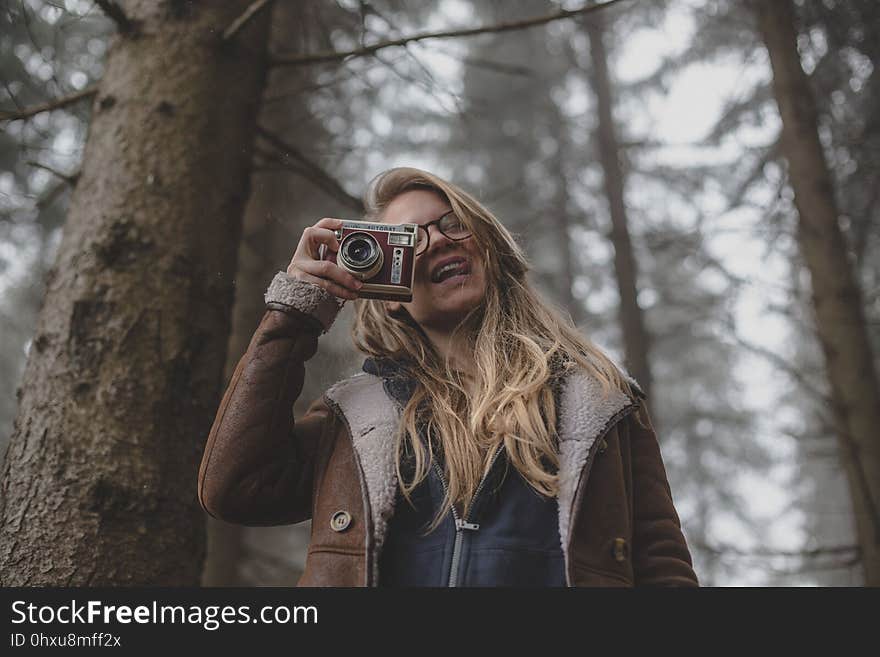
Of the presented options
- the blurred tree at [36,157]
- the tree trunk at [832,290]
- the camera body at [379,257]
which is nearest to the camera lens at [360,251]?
the camera body at [379,257]

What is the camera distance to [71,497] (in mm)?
1888

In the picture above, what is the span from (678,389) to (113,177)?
1765 cm

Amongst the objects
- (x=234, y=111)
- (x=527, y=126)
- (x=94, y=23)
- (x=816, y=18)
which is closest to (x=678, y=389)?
(x=527, y=126)

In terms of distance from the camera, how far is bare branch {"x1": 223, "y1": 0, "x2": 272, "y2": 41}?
90.0 inches

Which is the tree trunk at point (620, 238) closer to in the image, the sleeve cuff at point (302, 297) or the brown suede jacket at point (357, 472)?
the brown suede jacket at point (357, 472)

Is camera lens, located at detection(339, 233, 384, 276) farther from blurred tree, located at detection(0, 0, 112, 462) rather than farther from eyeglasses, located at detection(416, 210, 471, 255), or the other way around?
blurred tree, located at detection(0, 0, 112, 462)

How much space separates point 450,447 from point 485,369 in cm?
28

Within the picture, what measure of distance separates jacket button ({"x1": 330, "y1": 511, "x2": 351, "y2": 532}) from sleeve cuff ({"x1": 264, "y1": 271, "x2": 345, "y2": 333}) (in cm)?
47

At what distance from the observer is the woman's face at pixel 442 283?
2.05m

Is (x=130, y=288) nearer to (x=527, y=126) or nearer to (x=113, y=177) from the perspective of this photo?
(x=113, y=177)

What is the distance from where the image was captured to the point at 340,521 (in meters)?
1.67

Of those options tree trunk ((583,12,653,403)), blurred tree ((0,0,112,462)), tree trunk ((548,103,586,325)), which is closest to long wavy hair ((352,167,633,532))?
blurred tree ((0,0,112,462))

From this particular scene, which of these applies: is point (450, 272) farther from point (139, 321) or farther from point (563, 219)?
point (563, 219)

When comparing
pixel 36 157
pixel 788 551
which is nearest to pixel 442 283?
pixel 788 551
